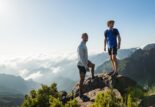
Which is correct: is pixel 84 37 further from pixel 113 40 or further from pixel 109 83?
pixel 109 83

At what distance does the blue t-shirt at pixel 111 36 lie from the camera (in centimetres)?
1705

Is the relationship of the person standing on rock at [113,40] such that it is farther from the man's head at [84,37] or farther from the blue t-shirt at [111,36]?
the man's head at [84,37]

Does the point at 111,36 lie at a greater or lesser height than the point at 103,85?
greater

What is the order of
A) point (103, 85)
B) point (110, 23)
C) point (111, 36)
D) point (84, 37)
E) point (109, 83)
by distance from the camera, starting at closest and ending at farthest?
point (84, 37), point (110, 23), point (111, 36), point (109, 83), point (103, 85)

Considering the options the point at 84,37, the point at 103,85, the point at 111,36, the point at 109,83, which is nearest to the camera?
the point at 84,37

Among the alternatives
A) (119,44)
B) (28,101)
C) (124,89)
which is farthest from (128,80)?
(28,101)

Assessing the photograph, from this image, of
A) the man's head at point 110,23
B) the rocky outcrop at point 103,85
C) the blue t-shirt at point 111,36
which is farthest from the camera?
the blue t-shirt at point 111,36

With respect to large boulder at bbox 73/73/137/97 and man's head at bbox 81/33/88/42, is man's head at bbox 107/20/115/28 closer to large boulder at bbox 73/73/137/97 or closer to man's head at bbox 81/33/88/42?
man's head at bbox 81/33/88/42

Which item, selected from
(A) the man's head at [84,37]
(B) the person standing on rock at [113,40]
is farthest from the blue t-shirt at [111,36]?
(A) the man's head at [84,37]

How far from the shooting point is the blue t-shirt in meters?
17.0

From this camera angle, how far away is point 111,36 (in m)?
17.1

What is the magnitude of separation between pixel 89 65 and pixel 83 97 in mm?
2076

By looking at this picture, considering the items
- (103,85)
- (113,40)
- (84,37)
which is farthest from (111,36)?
(103,85)

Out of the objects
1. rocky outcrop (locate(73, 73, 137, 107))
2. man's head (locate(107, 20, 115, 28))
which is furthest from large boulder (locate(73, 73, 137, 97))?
man's head (locate(107, 20, 115, 28))
